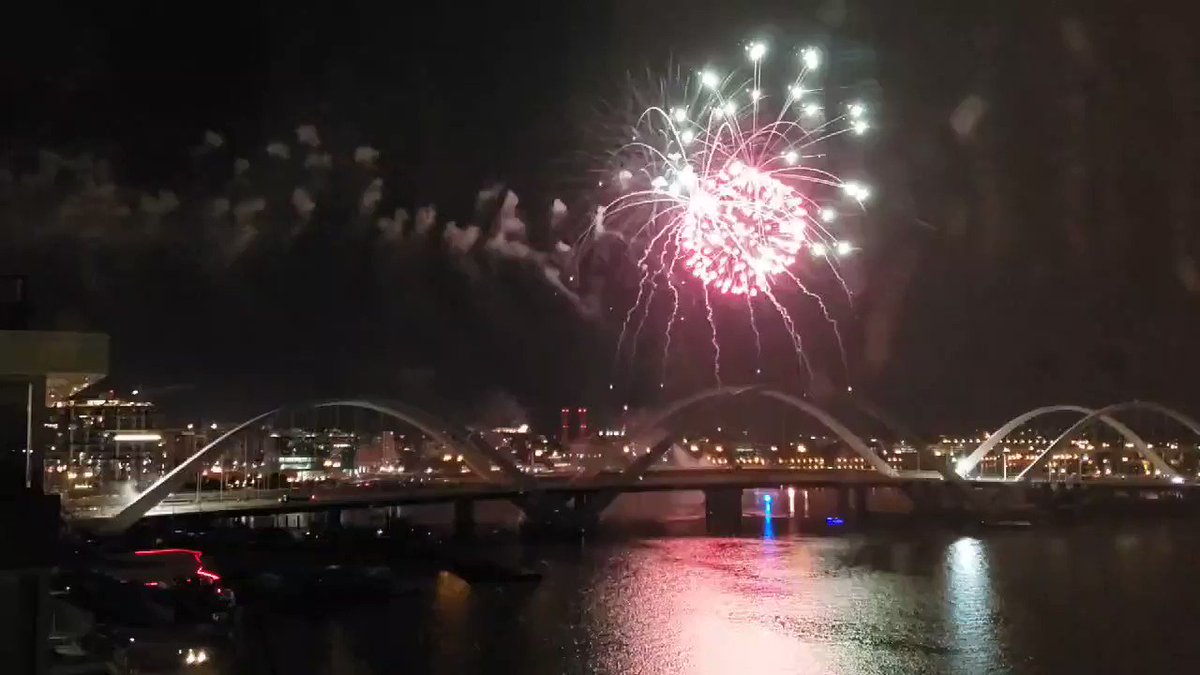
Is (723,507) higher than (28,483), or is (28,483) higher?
(28,483)

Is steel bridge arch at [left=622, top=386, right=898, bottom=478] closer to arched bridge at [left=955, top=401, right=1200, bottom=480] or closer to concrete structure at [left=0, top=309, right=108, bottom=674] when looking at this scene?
arched bridge at [left=955, top=401, right=1200, bottom=480]

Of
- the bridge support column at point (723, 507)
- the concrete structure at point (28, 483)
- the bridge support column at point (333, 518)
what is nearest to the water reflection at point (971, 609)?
the concrete structure at point (28, 483)

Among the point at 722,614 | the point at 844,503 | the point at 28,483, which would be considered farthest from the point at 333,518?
the point at 28,483

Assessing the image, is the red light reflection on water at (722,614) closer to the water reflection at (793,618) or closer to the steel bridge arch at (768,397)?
the water reflection at (793,618)

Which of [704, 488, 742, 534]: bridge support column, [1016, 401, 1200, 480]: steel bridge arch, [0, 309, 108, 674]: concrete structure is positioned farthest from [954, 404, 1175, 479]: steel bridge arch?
[0, 309, 108, 674]: concrete structure

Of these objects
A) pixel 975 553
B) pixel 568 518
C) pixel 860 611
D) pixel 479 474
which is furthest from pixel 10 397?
pixel 479 474

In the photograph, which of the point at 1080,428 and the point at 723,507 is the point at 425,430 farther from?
the point at 1080,428
